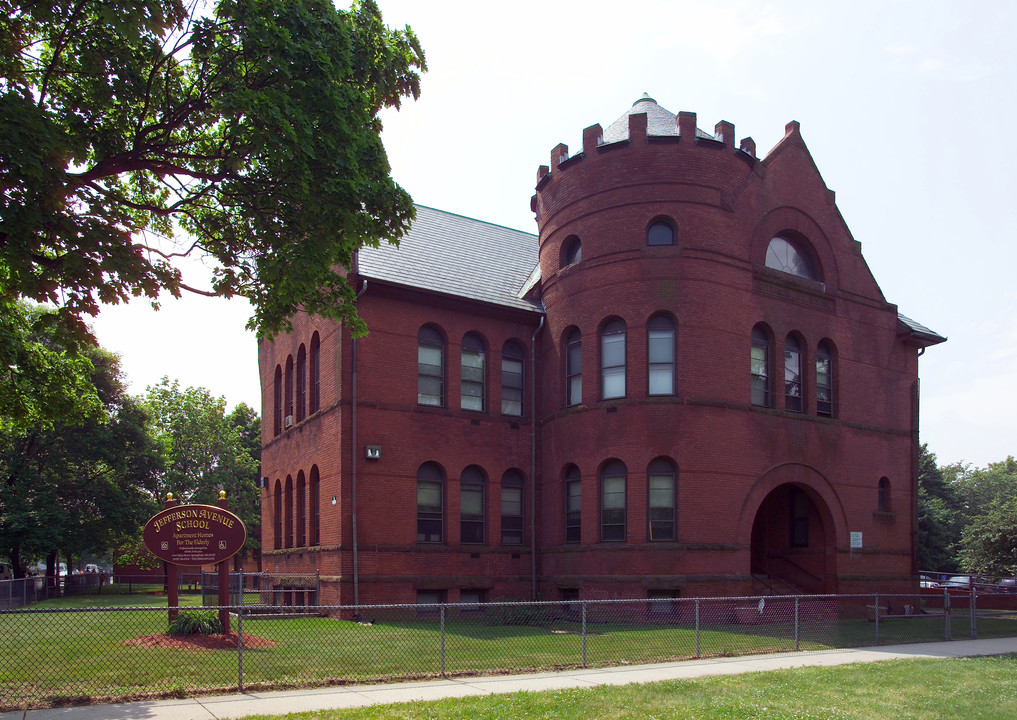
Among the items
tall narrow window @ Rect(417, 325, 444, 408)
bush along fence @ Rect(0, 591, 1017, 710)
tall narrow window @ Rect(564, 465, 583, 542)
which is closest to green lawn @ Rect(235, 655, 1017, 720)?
bush along fence @ Rect(0, 591, 1017, 710)

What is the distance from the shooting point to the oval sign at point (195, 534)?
16.2m

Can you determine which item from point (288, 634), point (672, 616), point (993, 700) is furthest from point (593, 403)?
point (993, 700)

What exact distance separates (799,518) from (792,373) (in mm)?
4317

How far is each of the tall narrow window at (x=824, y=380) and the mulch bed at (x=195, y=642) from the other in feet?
54.3

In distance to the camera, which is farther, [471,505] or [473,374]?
[473,374]

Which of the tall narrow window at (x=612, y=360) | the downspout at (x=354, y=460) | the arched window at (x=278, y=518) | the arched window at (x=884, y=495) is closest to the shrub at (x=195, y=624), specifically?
the downspout at (x=354, y=460)

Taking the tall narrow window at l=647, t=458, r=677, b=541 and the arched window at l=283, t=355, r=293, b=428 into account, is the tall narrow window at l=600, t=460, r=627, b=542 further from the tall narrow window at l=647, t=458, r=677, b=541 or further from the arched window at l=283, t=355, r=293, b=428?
the arched window at l=283, t=355, r=293, b=428

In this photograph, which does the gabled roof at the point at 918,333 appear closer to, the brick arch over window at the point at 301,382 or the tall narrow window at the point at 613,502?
the tall narrow window at the point at 613,502

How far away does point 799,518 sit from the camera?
25.7 metres

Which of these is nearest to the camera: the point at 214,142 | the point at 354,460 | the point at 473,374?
the point at 214,142

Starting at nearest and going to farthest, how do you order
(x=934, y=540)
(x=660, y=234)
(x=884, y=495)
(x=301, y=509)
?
(x=660, y=234)
(x=301, y=509)
(x=884, y=495)
(x=934, y=540)

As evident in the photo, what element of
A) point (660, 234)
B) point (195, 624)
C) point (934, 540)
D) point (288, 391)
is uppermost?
point (660, 234)

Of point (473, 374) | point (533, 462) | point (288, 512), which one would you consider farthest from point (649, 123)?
point (288, 512)

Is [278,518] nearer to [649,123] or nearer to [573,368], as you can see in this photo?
[573,368]
